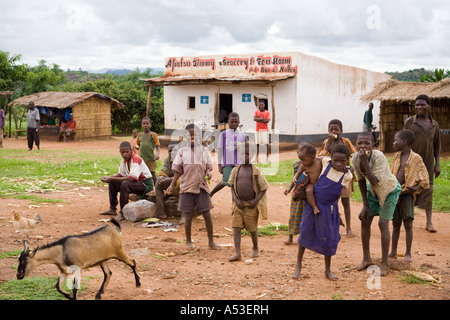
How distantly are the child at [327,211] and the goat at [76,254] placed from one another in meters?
1.68

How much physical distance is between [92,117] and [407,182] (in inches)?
856

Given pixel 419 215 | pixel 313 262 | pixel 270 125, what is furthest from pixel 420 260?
pixel 270 125

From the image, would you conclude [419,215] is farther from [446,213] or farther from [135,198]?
[135,198]

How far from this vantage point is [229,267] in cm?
534

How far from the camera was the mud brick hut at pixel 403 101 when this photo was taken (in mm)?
17516

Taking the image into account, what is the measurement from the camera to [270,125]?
20.8 m

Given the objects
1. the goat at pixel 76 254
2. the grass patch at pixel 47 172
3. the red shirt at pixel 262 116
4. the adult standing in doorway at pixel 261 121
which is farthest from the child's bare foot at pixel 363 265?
the red shirt at pixel 262 116

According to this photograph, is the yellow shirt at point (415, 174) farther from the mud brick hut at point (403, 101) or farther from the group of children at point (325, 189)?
the mud brick hut at point (403, 101)

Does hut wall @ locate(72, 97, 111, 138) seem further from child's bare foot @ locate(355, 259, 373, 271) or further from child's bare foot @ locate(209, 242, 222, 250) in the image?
child's bare foot @ locate(355, 259, 373, 271)

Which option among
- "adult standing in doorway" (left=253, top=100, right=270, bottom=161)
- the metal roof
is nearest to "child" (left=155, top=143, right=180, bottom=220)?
"adult standing in doorway" (left=253, top=100, right=270, bottom=161)

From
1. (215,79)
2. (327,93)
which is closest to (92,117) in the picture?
(215,79)

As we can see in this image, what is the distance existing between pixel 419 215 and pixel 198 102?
15294 millimetres

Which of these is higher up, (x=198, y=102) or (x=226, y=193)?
(x=198, y=102)
